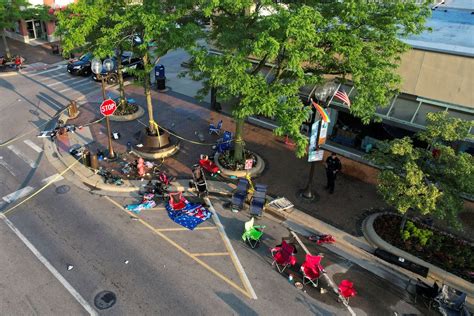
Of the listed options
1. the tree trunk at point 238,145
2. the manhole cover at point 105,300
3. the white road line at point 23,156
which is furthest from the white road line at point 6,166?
the tree trunk at point 238,145

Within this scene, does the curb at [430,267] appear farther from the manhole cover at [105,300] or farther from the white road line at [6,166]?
the white road line at [6,166]

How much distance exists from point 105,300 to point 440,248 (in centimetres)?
1196

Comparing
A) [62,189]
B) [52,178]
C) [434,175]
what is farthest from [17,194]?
[434,175]

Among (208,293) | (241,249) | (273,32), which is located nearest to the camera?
(208,293)

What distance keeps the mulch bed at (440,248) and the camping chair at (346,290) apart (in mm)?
3424

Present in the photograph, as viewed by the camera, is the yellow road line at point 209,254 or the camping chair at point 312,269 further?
the yellow road line at point 209,254

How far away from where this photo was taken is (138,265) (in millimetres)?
12992

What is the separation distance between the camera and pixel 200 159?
18.9 meters

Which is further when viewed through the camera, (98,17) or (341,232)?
(98,17)

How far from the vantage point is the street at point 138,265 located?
38.3 ft

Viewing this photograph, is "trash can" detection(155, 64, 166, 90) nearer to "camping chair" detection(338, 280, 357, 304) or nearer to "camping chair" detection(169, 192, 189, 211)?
"camping chair" detection(169, 192, 189, 211)

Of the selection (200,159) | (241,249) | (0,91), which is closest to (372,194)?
(241,249)

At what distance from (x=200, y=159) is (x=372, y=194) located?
839cm

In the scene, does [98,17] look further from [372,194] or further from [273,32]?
[372,194]
